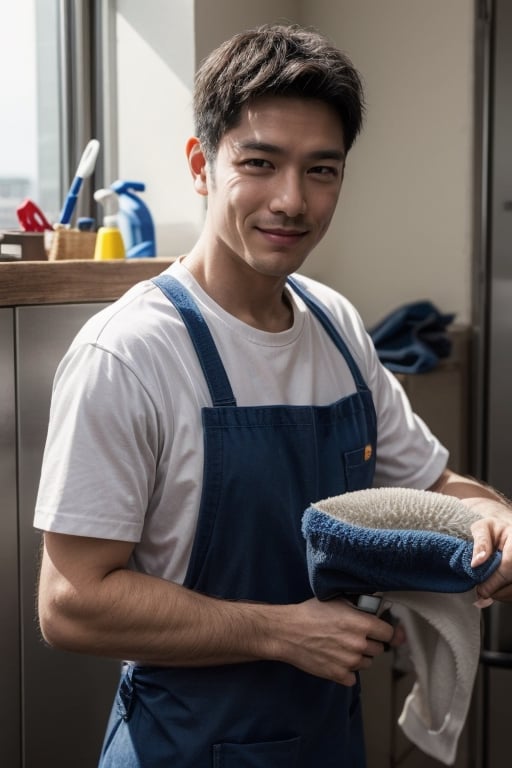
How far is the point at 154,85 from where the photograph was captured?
84.4 inches

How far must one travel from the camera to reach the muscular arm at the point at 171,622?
1.08 meters

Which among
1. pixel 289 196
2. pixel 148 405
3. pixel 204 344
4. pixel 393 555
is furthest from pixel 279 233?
pixel 393 555

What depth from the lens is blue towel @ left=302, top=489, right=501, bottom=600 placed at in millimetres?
1027

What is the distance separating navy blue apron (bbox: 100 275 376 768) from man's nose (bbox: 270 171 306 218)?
164mm

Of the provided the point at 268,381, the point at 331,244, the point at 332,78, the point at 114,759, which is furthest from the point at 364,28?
the point at 114,759

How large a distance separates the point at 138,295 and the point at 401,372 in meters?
1.07

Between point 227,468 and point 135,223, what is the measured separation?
35.8 inches

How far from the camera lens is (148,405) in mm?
1131

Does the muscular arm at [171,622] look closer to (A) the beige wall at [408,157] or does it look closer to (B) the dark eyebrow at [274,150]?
(B) the dark eyebrow at [274,150]

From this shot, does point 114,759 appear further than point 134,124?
No

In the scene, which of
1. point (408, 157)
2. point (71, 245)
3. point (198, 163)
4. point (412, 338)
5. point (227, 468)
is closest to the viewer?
point (227, 468)

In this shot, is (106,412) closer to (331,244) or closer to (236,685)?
(236,685)

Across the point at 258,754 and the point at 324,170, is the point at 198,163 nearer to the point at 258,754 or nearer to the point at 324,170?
the point at 324,170

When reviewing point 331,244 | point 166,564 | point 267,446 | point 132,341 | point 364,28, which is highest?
point 364,28
